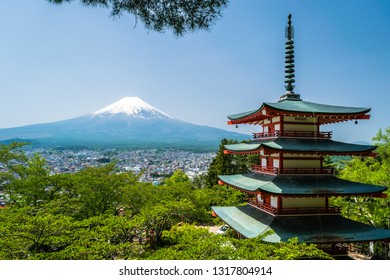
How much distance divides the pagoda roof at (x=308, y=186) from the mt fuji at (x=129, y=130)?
4813 centimetres

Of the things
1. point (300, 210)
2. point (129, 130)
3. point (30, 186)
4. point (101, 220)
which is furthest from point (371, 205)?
point (129, 130)

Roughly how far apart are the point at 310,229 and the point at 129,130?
75.5 m

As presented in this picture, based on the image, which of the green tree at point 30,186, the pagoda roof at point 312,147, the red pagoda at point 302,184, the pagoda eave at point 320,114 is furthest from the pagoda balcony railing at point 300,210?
the green tree at point 30,186

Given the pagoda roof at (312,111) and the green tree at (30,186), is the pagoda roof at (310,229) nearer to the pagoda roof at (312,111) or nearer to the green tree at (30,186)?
the pagoda roof at (312,111)

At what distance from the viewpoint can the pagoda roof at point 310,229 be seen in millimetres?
7398

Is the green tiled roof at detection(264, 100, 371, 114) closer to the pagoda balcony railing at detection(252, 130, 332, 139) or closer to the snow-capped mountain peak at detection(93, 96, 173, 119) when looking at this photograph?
the pagoda balcony railing at detection(252, 130, 332, 139)

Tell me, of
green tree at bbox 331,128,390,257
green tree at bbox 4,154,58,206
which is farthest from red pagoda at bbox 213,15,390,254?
green tree at bbox 4,154,58,206

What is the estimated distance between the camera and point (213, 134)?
9962cm

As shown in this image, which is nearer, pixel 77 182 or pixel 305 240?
pixel 305 240

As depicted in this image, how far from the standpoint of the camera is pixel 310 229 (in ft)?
25.4

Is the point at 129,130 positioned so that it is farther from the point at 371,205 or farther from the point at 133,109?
Result: the point at 371,205
